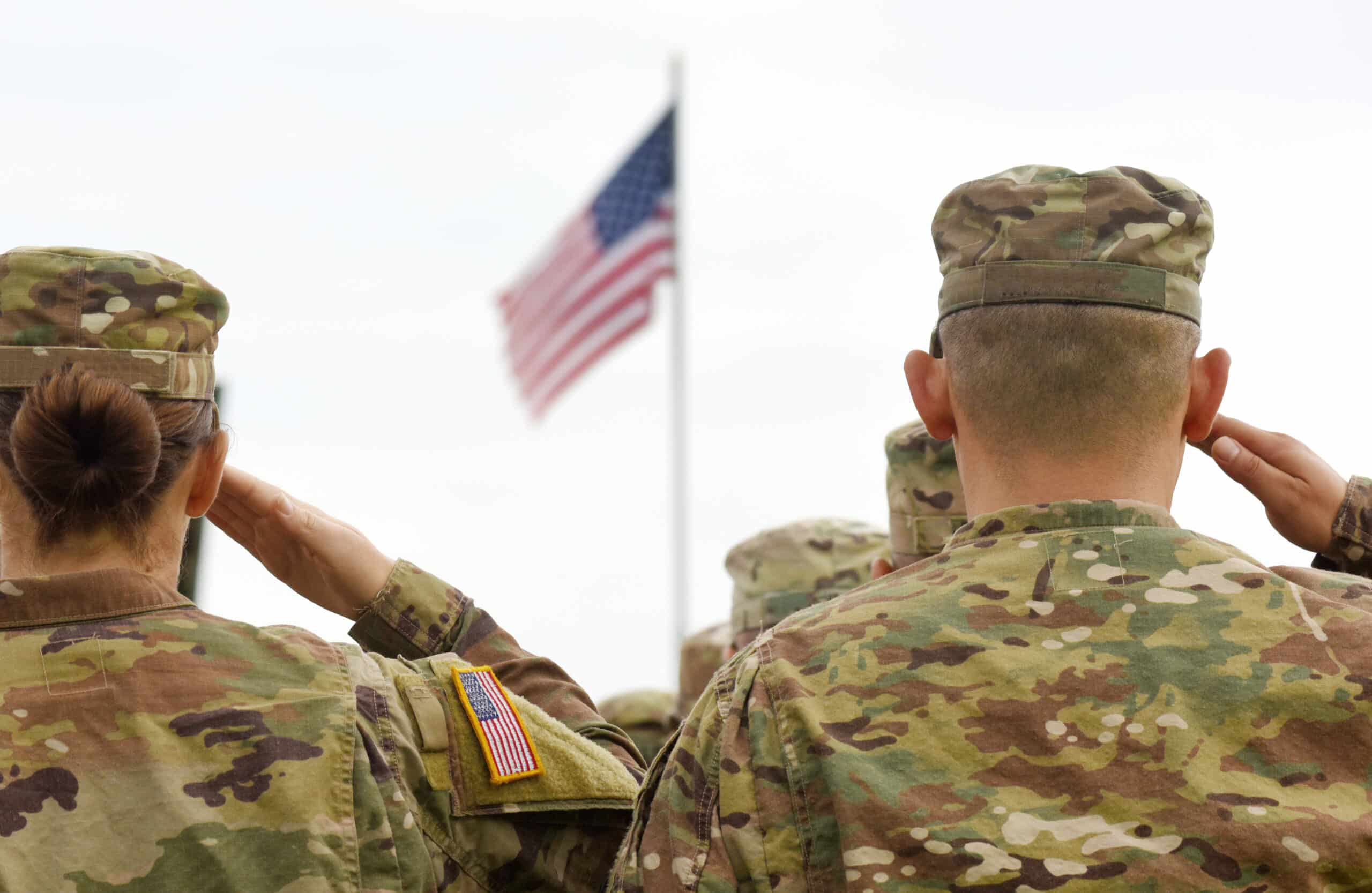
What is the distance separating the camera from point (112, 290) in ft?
9.43

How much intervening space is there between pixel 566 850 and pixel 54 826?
88cm

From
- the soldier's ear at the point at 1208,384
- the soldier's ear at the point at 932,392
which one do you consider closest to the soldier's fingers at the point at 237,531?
the soldier's ear at the point at 932,392

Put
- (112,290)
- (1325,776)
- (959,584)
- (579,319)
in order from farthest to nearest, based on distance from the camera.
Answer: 1. (579,319)
2. (112,290)
3. (959,584)
4. (1325,776)

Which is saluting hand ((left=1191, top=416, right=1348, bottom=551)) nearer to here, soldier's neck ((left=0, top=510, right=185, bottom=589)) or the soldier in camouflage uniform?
the soldier in camouflage uniform

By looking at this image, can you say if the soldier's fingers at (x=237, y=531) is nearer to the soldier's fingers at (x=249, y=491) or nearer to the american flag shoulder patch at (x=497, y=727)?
the soldier's fingers at (x=249, y=491)

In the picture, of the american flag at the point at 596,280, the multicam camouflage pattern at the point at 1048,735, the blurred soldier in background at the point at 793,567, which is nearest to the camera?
the multicam camouflage pattern at the point at 1048,735

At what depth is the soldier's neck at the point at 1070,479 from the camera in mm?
2689

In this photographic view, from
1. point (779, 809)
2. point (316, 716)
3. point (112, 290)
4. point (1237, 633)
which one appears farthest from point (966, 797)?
point (112, 290)

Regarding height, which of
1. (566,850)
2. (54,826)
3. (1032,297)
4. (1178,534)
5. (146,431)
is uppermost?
(1032,297)

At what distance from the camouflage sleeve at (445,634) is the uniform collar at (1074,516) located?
94 centimetres

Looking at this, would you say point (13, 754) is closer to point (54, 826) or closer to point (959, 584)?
point (54, 826)

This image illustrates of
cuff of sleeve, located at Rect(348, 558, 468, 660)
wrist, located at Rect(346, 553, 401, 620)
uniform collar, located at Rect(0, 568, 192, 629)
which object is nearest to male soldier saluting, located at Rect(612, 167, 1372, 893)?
cuff of sleeve, located at Rect(348, 558, 468, 660)

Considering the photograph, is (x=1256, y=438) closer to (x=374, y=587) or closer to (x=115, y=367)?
(x=374, y=587)

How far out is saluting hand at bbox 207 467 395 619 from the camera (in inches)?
130
